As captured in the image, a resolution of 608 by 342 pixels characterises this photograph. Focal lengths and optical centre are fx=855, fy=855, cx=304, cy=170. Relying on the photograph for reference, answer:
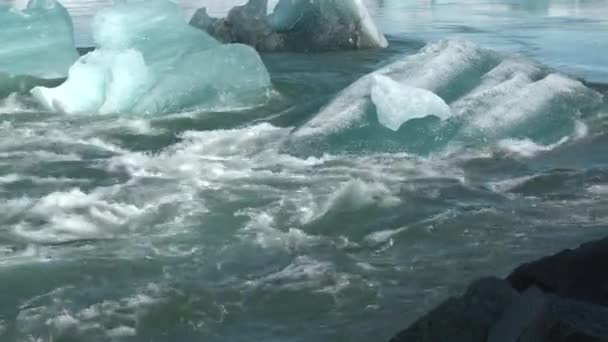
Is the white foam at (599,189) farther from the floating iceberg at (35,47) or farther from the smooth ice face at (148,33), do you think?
the floating iceberg at (35,47)

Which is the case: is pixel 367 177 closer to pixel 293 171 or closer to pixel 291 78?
pixel 293 171

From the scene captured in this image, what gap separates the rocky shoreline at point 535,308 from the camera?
8.80 ft

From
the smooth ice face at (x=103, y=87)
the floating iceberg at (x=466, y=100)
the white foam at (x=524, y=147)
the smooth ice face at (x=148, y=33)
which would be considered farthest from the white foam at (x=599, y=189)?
the smooth ice face at (x=148, y=33)

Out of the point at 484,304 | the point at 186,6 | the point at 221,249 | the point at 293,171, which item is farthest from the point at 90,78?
the point at 186,6

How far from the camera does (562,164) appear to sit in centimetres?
677

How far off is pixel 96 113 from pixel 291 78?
2871mm

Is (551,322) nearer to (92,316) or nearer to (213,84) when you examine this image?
(92,316)

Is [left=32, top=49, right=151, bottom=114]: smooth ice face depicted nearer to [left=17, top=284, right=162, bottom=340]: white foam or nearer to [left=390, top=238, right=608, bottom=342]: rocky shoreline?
[left=17, top=284, right=162, bottom=340]: white foam

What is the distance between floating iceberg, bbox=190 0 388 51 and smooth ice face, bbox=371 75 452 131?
6.11 metres

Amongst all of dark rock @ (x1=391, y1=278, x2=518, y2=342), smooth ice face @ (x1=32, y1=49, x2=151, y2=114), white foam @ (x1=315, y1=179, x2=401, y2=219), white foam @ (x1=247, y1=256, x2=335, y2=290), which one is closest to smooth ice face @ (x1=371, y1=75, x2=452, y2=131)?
white foam @ (x1=315, y1=179, x2=401, y2=219)

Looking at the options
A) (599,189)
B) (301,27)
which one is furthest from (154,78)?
(599,189)

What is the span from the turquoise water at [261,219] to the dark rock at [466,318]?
2.42 ft

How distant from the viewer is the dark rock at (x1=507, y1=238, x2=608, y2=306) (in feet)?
11.6

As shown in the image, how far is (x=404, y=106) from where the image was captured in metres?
7.08
